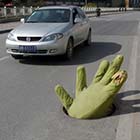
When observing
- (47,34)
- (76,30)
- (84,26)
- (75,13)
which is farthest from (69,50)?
(84,26)

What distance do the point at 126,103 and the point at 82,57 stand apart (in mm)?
5309

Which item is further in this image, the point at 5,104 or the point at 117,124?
the point at 5,104

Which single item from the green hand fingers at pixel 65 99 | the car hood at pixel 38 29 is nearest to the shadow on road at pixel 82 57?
the car hood at pixel 38 29

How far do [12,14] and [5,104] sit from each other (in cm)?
2841

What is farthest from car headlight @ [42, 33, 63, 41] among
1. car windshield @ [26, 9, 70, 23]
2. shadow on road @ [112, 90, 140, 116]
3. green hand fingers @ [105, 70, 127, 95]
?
green hand fingers @ [105, 70, 127, 95]

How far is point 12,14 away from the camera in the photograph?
34125 mm

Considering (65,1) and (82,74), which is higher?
(82,74)

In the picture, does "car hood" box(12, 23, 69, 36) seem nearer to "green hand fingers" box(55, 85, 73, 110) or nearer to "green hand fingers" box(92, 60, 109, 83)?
"green hand fingers" box(92, 60, 109, 83)

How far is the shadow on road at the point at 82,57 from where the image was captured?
10711 mm

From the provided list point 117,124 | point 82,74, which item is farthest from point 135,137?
point 82,74

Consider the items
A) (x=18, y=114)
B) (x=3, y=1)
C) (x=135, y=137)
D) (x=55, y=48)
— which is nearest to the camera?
(x=135, y=137)

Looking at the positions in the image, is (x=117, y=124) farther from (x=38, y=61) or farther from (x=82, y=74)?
(x=38, y=61)

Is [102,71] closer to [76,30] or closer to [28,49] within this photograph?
[28,49]

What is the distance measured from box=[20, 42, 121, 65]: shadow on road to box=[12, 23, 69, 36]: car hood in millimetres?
869
